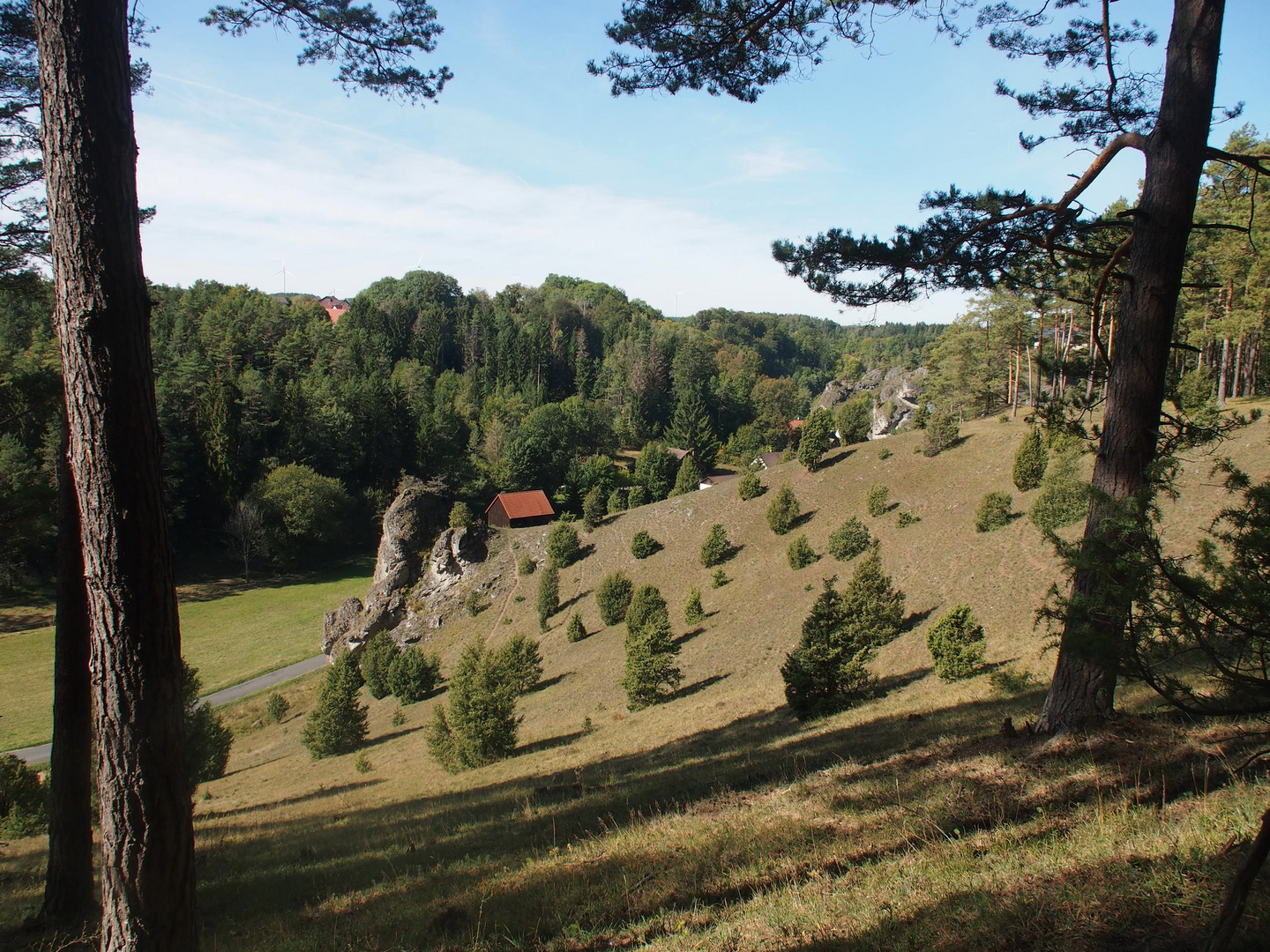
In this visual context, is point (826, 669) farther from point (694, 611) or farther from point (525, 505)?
point (525, 505)

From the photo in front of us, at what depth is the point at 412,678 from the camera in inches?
1077

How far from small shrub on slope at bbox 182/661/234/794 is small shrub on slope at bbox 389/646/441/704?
7391 millimetres

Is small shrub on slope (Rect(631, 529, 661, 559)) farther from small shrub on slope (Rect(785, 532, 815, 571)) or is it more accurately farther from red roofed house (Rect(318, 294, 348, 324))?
red roofed house (Rect(318, 294, 348, 324))

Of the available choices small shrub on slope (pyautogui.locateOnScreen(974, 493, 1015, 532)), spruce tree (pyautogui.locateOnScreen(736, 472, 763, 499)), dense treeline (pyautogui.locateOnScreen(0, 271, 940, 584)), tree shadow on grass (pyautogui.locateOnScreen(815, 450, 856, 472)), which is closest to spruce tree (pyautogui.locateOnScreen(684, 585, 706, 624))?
spruce tree (pyautogui.locateOnScreen(736, 472, 763, 499))

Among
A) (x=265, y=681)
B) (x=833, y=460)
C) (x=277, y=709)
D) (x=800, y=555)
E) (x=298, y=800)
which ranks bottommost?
(x=265, y=681)

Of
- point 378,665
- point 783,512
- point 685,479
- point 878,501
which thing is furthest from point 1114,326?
point 685,479

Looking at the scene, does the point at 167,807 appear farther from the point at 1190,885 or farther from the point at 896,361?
the point at 896,361

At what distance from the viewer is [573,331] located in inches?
4141

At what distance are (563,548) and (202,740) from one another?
21303 millimetres

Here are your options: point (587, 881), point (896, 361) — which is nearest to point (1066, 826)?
point (587, 881)

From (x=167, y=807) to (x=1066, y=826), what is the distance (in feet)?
17.5

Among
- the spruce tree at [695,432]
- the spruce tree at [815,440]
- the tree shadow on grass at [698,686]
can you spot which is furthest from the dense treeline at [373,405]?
the spruce tree at [815,440]

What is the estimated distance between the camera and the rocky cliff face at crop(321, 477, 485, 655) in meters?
35.6

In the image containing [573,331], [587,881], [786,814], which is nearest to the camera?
[587,881]
